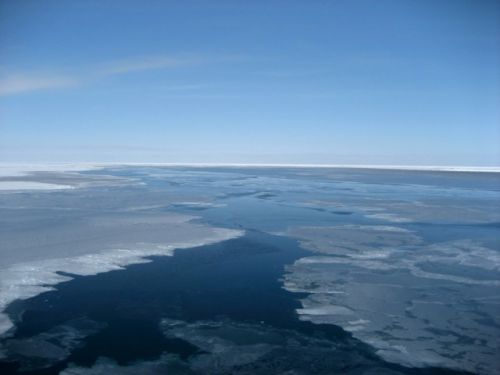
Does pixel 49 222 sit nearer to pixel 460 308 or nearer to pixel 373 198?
pixel 460 308

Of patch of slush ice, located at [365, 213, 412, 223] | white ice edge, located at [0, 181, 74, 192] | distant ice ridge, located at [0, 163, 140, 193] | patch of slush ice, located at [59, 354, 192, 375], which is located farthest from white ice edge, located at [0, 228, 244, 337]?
white ice edge, located at [0, 181, 74, 192]

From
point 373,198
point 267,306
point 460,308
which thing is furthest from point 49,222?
point 373,198

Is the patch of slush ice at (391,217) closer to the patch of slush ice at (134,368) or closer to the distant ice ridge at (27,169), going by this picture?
the patch of slush ice at (134,368)

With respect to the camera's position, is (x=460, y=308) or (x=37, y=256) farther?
(x=37, y=256)

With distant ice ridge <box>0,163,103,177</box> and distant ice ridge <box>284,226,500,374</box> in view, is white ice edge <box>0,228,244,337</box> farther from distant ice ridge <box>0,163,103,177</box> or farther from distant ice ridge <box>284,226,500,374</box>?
distant ice ridge <box>0,163,103,177</box>

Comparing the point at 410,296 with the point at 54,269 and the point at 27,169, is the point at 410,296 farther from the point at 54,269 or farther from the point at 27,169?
the point at 27,169
